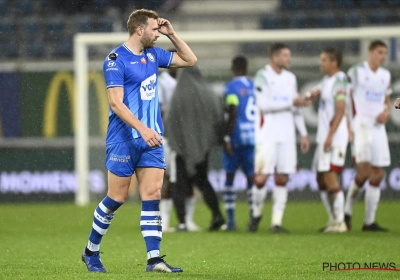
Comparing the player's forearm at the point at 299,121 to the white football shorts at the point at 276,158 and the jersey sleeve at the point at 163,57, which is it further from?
the jersey sleeve at the point at 163,57

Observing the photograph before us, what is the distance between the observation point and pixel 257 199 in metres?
11.5

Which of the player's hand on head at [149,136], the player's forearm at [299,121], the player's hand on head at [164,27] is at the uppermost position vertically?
the player's hand on head at [164,27]

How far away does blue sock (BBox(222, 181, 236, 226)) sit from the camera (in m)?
12.0

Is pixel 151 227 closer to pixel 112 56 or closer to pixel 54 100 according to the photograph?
pixel 112 56

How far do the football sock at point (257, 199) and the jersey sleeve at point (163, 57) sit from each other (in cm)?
437

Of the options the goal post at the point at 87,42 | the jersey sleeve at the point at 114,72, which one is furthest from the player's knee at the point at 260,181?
the jersey sleeve at the point at 114,72

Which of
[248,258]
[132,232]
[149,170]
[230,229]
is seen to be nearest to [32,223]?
[132,232]

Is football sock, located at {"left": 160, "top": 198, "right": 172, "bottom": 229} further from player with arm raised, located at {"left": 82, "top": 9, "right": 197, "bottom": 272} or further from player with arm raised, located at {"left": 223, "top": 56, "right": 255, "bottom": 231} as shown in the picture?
player with arm raised, located at {"left": 82, "top": 9, "right": 197, "bottom": 272}

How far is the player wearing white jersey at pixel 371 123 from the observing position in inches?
454

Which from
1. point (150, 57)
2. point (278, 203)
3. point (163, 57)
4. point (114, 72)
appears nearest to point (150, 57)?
point (150, 57)

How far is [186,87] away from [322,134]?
1837mm

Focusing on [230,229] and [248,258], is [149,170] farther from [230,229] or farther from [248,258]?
[230,229]

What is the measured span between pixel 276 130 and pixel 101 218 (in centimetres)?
470

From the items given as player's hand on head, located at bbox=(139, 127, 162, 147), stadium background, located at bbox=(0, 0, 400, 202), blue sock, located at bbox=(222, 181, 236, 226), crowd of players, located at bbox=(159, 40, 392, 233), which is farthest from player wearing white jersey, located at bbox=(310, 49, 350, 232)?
player's hand on head, located at bbox=(139, 127, 162, 147)
